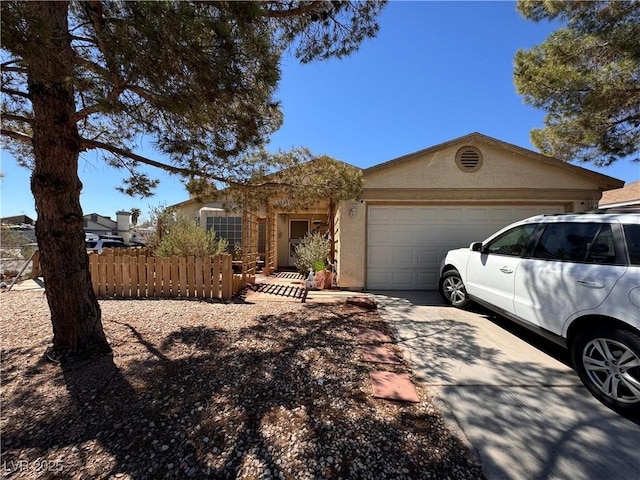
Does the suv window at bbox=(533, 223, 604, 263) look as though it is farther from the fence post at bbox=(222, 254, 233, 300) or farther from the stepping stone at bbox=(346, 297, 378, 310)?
the fence post at bbox=(222, 254, 233, 300)

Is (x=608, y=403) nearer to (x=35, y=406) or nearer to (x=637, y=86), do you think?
(x=35, y=406)

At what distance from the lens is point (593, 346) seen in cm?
286

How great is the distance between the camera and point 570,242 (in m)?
3.44

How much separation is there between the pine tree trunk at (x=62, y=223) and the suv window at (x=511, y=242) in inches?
226

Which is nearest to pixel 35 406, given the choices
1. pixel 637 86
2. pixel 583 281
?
pixel 583 281

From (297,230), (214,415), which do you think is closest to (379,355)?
(214,415)

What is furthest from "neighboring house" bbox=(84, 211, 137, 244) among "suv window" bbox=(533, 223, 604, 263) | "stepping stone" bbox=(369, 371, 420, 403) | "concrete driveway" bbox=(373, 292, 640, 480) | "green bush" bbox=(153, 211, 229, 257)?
"suv window" bbox=(533, 223, 604, 263)

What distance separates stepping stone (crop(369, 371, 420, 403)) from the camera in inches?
109

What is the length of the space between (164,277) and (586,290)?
287 inches

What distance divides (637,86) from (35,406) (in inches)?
394

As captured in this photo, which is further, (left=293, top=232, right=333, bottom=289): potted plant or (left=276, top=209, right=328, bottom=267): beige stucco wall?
(left=276, top=209, right=328, bottom=267): beige stucco wall

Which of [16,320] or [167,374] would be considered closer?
[167,374]

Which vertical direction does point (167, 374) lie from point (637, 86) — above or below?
below

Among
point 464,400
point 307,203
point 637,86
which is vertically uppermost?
point 637,86
